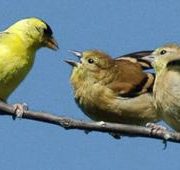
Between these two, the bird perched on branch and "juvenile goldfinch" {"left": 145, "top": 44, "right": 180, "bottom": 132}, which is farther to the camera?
the bird perched on branch

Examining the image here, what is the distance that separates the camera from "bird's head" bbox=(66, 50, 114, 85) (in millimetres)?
7734

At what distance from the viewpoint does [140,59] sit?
7.79m

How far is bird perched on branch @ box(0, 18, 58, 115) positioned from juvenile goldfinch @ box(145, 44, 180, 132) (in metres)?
1.48

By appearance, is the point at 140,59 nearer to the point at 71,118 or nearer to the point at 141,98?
the point at 141,98

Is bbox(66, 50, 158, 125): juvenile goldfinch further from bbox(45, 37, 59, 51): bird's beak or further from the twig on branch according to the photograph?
the twig on branch

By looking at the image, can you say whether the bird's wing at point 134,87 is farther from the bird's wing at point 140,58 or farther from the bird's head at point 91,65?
the bird's head at point 91,65

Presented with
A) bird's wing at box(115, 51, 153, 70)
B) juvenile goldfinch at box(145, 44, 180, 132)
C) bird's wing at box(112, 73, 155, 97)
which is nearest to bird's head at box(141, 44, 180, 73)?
juvenile goldfinch at box(145, 44, 180, 132)

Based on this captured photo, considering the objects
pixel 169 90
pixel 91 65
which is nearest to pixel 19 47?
pixel 91 65

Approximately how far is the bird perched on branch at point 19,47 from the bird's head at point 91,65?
1.18 ft

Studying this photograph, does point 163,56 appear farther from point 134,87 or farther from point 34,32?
point 34,32

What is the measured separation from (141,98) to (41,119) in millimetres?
2979

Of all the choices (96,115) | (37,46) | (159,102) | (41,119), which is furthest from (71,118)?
(37,46)

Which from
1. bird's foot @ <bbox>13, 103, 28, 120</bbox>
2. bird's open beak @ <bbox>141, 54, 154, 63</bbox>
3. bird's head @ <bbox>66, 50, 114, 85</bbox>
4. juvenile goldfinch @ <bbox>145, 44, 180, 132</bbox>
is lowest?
bird's foot @ <bbox>13, 103, 28, 120</bbox>

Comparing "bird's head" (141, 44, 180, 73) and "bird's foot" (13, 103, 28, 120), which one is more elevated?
"bird's head" (141, 44, 180, 73)
